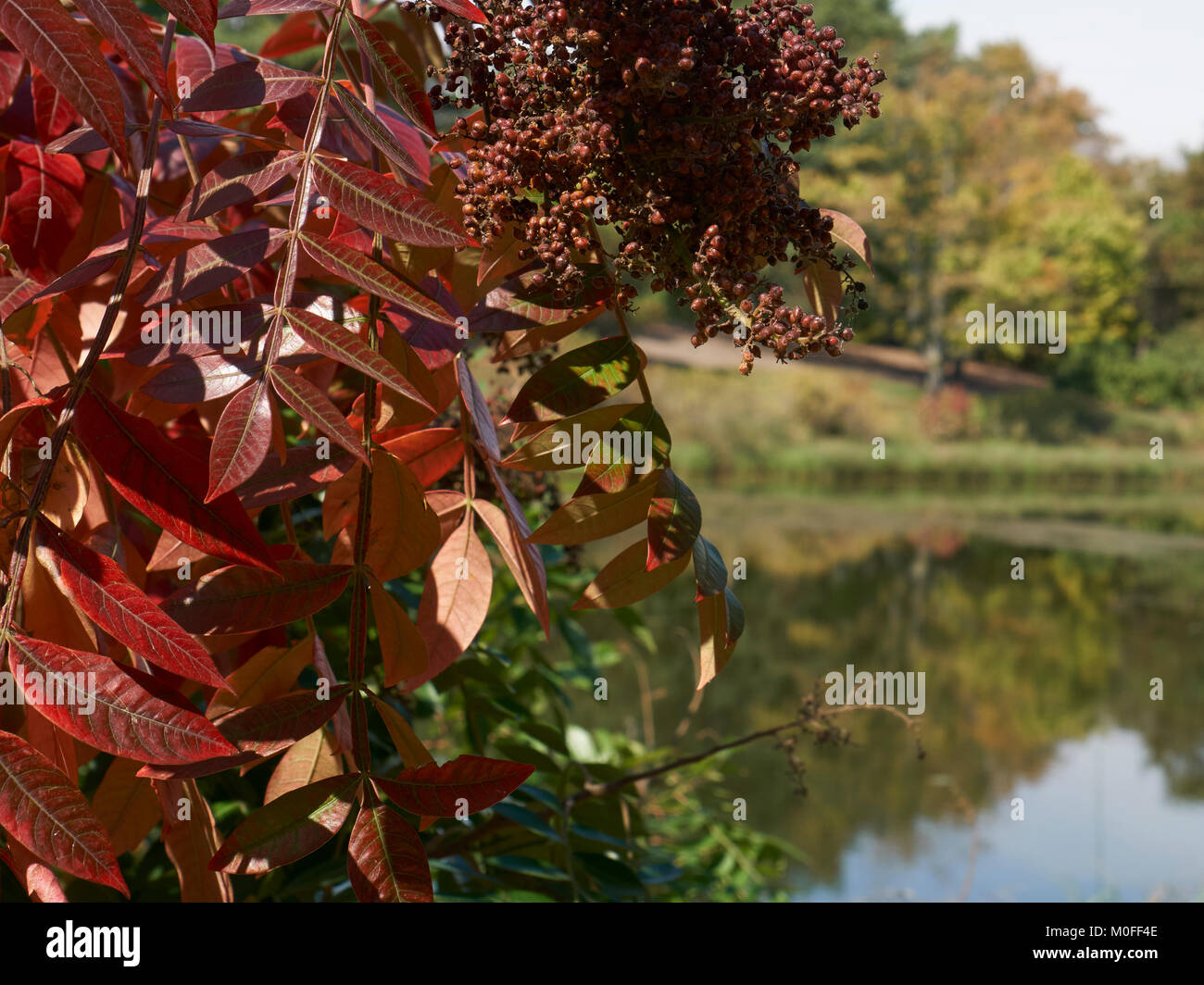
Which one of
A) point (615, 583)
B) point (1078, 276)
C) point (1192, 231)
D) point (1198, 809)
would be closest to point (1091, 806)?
point (1198, 809)

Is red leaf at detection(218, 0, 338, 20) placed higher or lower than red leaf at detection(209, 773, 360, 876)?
higher

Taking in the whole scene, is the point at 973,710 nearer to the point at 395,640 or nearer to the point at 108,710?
the point at 395,640

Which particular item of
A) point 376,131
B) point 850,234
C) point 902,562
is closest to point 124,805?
point 376,131

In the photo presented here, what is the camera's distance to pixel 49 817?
1.32 feet

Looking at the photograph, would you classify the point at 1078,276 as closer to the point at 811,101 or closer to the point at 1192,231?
the point at 1192,231

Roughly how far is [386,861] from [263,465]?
0.19m

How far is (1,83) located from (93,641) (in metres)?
0.39

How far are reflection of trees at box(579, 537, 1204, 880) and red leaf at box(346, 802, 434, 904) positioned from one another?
12.7 ft

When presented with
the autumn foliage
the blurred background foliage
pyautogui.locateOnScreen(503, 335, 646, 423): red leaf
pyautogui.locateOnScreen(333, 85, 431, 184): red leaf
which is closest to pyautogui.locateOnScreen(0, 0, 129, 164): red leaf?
the autumn foliage

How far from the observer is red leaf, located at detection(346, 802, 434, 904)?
1.47ft

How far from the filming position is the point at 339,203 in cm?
47

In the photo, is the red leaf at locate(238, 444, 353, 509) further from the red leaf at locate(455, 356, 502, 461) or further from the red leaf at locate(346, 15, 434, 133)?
the red leaf at locate(346, 15, 434, 133)

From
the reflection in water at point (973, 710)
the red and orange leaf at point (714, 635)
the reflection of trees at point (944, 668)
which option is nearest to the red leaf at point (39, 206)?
the red and orange leaf at point (714, 635)

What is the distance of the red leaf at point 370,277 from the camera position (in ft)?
1.50
